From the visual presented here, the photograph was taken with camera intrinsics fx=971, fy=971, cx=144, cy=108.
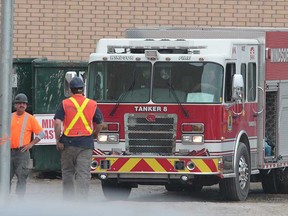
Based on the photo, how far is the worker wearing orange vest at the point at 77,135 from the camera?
11.5m

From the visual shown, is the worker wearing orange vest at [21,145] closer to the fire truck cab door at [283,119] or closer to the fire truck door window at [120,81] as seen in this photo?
the fire truck door window at [120,81]

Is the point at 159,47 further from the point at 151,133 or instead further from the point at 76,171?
the point at 76,171

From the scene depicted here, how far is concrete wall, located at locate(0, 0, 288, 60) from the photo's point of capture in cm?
2023

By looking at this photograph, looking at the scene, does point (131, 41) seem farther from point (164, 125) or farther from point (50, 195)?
point (50, 195)

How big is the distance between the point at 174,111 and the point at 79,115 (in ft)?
7.94

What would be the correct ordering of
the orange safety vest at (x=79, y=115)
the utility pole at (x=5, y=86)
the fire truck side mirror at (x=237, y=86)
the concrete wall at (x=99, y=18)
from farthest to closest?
the concrete wall at (x=99, y=18), the fire truck side mirror at (x=237, y=86), the orange safety vest at (x=79, y=115), the utility pole at (x=5, y=86)

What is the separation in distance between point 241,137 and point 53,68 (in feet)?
15.5

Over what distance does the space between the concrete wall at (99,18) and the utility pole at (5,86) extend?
33.4ft

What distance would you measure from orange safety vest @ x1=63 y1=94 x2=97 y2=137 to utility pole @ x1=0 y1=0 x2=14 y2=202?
1.55 metres

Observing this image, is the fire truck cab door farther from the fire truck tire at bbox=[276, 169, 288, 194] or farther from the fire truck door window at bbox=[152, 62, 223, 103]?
the fire truck door window at bbox=[152, 62, 223, 103]

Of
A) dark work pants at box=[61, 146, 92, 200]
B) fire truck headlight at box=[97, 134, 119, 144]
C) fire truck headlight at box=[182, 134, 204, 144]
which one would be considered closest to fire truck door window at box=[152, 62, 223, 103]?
fire truck headlight at box=[182, 134, 204, 144]

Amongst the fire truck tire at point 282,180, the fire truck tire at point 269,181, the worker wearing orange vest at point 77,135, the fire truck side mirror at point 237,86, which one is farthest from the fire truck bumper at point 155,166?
the fire truck tire at point 282,180

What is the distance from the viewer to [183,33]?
15.2 m

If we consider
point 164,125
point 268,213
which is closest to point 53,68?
point 164,125
